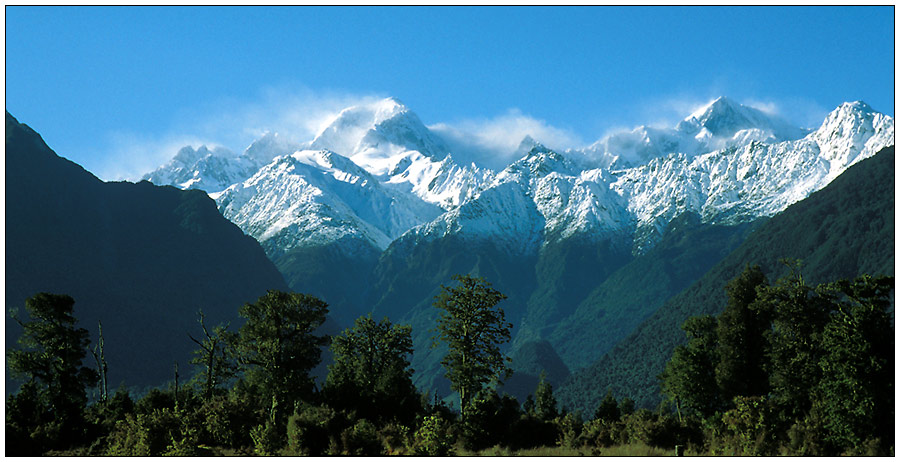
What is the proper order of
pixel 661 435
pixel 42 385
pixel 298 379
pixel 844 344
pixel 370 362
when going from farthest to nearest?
pixel 370 362
pixel 42 385
pixel 298 379
pixel 661 435
pixel 844 344

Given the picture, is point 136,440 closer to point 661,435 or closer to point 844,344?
point 661,435

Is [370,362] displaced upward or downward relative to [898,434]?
upward

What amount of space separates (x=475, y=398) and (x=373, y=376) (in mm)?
18891

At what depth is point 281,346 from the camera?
231ft

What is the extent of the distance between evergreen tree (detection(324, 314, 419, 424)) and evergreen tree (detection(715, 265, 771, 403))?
93.3 ft

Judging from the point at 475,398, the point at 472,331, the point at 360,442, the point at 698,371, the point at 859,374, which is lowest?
the point at 360,442

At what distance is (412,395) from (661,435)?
80.2 feet

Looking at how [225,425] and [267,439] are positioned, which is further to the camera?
[225,425]

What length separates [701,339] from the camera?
274 ft

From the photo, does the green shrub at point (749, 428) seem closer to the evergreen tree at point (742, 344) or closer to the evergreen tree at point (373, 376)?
the evergreen tree at point (742, 344)

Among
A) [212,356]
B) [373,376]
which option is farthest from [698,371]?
[212,356]

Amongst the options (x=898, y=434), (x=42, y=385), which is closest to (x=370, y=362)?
(x=42, y=385)

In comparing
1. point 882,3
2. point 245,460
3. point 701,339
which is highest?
point 882,3

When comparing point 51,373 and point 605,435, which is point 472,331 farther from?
point 51,373
